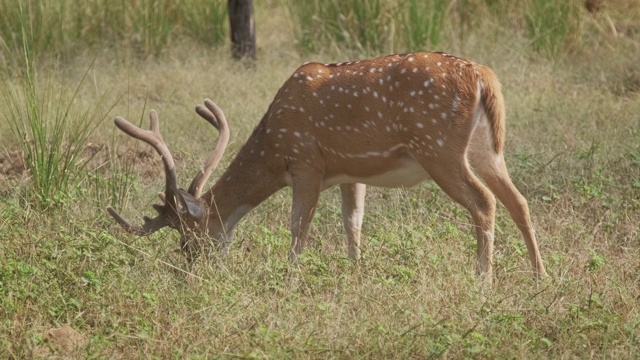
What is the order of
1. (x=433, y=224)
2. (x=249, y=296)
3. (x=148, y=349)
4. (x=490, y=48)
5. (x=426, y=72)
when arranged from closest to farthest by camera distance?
(x=148, y=349) < (x=249, y=296) < (x=426, y=72) < (x=433, y=224) < (x=490, y=48)

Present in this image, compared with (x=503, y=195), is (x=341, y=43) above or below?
below

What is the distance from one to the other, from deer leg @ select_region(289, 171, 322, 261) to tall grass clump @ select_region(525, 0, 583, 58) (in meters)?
5.16

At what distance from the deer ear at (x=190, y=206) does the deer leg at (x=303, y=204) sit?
484mm

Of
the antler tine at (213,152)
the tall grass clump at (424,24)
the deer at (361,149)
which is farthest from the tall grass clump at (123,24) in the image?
the deer at (361,149)

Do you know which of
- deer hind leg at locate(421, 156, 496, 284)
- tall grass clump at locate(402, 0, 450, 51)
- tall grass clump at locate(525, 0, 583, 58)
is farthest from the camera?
tall grass clump at locate(525, 0, 583, 58)

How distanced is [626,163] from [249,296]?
302 cm

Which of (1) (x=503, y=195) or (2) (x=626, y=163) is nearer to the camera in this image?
(1) (x=503, y=195)

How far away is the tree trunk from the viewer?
11.1 meters

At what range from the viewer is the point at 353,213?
636 centimetres

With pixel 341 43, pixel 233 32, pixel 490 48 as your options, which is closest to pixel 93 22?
pixel 233 32

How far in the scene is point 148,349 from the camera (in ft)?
15.9

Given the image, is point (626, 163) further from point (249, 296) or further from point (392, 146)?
point (249, 296)

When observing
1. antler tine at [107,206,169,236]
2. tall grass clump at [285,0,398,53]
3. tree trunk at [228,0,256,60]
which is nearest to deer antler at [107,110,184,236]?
antler tine at [107,206,169,236]

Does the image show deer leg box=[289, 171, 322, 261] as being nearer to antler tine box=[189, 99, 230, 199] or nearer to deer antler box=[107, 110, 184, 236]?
antler tine box=[189, 99, 230, 199]
